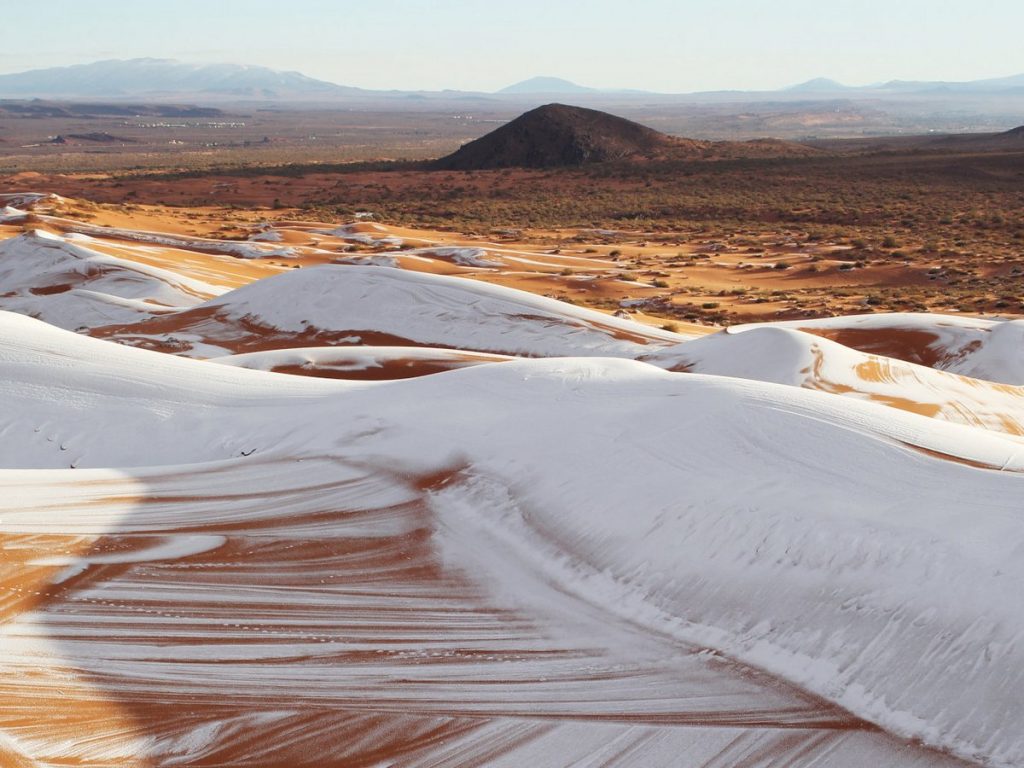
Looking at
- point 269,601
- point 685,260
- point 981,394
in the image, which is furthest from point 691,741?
point 685,260

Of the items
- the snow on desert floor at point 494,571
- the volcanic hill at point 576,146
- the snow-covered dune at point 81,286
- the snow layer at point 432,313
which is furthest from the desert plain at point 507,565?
the volcanic hill at point 576,146

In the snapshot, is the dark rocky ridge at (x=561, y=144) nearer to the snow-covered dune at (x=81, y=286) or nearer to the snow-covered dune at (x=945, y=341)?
the snow-covered dune at (x=81, y=286)

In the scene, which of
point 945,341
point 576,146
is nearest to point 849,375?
point 945,341

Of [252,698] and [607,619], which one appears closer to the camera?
[252,698]

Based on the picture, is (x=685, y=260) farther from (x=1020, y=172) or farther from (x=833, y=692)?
(x=1020, y=172)

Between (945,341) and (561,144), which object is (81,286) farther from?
(561,144)

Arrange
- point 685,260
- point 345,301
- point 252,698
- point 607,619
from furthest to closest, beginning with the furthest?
point 685,260
point 345,301
point 607,619
point 252,698
